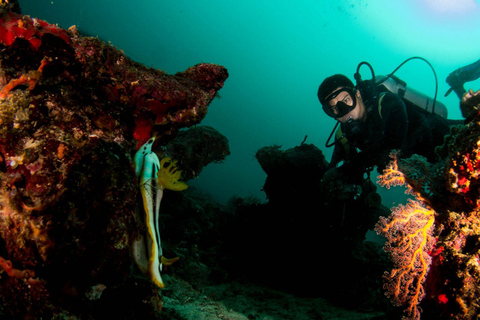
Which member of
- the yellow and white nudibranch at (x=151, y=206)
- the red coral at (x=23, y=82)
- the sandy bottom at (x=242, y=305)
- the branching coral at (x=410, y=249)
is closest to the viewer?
the red coral at (x=23, y=82)

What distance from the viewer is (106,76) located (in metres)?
1.77

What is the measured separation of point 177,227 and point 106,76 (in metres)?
4.38

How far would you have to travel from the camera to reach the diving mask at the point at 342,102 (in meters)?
5.33

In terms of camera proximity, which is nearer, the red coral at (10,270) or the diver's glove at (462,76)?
the red coral at (10,270)

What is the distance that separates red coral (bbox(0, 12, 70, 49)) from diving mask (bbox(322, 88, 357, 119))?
554 centimetres

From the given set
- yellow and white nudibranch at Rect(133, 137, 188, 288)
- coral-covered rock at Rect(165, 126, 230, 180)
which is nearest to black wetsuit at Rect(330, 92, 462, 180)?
coral-covered rock at Rect(165, 126, 230, 180)

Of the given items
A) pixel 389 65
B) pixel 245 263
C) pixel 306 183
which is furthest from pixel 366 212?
pixel 389 65

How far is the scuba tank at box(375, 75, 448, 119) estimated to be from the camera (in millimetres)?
5227

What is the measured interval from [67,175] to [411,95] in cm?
722

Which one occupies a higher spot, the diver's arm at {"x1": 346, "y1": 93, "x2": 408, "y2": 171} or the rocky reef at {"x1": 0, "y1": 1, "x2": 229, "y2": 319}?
the diver's arm at {"x1": 346, "y1": 93, "x2": 408, "y2": 171}

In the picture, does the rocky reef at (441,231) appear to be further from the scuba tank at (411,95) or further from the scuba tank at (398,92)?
the scuba tank at (411,95)

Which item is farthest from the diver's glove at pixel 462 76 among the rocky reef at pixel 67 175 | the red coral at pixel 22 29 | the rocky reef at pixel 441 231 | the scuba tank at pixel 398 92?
the red coral at pixel 22 29

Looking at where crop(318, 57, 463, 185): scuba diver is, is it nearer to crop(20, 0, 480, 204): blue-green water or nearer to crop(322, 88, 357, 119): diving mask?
crop(322, 88, 357, 119): diving mask

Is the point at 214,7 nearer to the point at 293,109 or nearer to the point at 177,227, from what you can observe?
the point at 293,109
